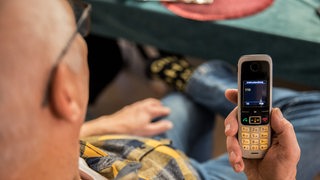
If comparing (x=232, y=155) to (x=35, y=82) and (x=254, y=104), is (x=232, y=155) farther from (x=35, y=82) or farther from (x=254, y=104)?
(x=35, y=82)

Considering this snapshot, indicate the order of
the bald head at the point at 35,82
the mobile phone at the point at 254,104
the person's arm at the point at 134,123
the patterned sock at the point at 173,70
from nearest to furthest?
1. the bald head at the point at 35,82
2. the mobile phone at the point at 254,104
3. the person's arm at the point at 134,123
4. the patterned sock at the point at 173,70

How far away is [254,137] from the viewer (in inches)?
26.7

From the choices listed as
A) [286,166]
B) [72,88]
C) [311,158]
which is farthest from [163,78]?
[72,88]

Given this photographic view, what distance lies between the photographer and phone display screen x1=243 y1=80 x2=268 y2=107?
25.5 inches

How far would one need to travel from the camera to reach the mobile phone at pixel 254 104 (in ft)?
2.10

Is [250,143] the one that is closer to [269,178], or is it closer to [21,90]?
[269,178]

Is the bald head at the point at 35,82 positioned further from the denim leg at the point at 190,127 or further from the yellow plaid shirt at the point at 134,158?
the denim leg at the point at 190,127

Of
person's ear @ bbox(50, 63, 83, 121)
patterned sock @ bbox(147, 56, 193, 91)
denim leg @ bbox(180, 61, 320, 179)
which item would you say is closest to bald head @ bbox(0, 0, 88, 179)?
person's ear @ bbox(50, 63, 83, 121)

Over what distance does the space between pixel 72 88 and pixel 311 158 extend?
53 centimetres

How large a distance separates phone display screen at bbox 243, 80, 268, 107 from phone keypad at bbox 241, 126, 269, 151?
0.04 m

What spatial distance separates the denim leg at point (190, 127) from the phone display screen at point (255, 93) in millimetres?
369

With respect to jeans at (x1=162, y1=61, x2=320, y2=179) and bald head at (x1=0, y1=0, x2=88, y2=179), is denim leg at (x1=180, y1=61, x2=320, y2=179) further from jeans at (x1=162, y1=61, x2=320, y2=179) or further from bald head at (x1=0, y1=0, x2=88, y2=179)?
bald head at (x1=0, y1=0, x2=88, y2=179)

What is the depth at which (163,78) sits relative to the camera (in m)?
1.26

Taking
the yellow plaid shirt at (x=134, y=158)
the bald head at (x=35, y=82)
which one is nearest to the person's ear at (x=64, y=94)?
the bald head at (x=35, y=82)
